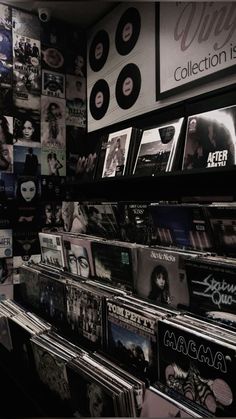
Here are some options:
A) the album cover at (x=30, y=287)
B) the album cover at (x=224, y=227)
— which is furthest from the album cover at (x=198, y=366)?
the album cover at (x=30, y=287)

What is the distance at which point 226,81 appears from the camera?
1.35 m

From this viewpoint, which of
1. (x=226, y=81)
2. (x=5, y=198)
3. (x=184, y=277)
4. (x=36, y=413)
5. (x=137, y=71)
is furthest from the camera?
(x=5, y=198)

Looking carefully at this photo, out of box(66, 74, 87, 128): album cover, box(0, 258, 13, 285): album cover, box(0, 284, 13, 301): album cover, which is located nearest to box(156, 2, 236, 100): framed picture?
box(66, 74, 87, 128): album cover

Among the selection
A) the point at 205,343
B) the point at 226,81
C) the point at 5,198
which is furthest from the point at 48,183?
the point at 205,343

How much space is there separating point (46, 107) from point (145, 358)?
1.68m

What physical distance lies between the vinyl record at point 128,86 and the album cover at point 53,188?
0.64 meters

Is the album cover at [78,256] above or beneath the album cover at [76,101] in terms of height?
beneath

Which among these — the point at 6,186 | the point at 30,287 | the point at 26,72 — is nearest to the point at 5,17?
the point at 26,72

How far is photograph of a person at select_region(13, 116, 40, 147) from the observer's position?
6.78 ft

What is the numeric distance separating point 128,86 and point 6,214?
3.41 ft

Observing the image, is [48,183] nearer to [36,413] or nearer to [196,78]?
[196,78]

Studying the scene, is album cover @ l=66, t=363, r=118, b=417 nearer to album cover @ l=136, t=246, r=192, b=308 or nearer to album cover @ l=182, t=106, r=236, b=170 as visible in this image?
album cover @ l=136, t=246, r=192, b=308

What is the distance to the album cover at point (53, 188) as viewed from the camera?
2.18 meters

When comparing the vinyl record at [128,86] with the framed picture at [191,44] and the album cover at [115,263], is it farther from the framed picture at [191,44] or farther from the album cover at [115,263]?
the album cover at [115,263]
